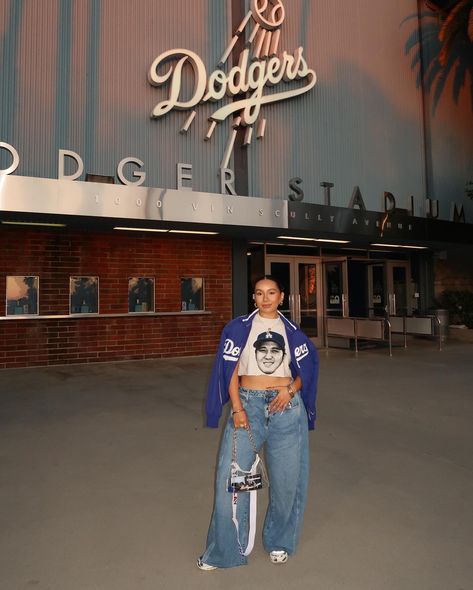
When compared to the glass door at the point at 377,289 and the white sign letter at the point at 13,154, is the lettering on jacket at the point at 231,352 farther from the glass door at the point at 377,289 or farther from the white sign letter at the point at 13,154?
the glass door at the point at 377,289

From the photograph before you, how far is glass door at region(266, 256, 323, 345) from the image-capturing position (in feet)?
43.5

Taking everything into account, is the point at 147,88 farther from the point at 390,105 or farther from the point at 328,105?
the point at 390,105

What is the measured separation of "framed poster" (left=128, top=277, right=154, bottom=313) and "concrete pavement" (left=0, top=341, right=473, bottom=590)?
14.3 feet

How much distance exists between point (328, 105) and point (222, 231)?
5.27m

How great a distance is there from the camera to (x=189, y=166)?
1055 cm

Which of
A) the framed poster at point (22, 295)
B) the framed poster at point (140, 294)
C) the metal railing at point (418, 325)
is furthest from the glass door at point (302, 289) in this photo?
the framed poster at point (22, 295)

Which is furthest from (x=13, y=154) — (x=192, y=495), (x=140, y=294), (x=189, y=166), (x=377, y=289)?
(x=377, y=289)

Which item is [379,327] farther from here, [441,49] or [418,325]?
[441,49]

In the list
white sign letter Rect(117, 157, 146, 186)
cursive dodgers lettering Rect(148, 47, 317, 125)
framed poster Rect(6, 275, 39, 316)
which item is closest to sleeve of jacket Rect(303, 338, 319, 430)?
white sign letter Rect(117, 157, 146, 186)

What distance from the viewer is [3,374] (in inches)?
365

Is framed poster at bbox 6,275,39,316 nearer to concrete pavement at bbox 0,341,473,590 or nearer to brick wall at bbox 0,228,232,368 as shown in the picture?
brick wall at bbox 0,228,232,368

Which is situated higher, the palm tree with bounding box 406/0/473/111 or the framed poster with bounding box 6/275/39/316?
the palm tree with bounding box 406/0/473/111

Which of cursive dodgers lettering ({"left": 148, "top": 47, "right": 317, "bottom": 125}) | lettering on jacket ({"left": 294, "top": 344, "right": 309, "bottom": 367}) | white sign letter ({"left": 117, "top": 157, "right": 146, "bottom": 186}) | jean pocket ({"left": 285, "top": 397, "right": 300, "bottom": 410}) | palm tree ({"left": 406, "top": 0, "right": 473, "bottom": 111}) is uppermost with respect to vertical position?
palm tree ({"left": 406, "top": 0, "right": 473, "bottom": 111})

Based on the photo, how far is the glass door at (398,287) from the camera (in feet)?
51.4
